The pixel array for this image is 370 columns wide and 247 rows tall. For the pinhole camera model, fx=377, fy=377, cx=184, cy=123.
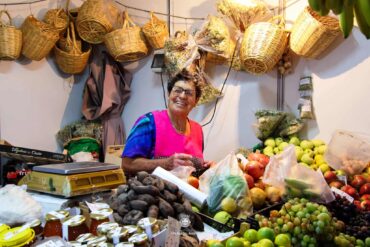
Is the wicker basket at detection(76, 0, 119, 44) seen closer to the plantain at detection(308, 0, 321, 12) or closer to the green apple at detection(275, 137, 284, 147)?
the green apple at detection(275, 137, 284, 147)

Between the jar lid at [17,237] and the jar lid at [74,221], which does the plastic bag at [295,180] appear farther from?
the jar lid at [17,237]

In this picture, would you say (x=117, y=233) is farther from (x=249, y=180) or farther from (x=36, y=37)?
(x=36, y=37)

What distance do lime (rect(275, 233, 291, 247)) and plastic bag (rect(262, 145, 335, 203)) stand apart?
1.40ft

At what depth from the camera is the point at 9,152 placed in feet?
8.27

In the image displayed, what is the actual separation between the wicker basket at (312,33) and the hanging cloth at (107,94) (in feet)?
6.33

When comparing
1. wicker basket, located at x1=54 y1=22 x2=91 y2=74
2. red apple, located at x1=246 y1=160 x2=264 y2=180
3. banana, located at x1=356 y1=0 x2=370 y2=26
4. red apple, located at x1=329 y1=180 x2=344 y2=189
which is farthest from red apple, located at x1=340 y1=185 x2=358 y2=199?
wicker basket, located at x1=54 y1=22 x2=91 y2=74

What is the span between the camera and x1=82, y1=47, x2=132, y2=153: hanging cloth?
3.92 meters

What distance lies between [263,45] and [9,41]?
213cm

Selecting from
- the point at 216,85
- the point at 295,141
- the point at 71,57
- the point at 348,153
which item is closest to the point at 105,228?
the point at 348,153

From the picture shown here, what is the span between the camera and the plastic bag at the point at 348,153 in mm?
2258

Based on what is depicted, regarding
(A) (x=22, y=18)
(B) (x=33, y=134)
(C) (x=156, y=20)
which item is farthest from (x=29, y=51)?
(C) (x=156, y=20)

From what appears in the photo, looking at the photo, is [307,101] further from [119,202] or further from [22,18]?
[22,18]

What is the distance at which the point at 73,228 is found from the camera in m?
1.03

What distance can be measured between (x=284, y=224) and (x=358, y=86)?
1.70 metres
